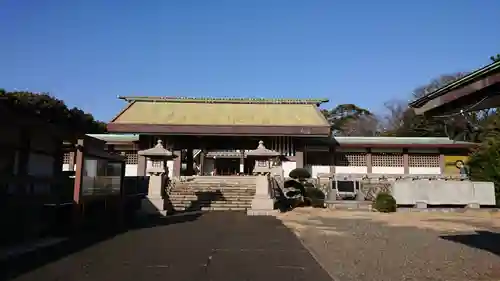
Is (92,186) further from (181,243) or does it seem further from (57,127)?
(181,243)

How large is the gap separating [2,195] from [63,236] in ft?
6.30

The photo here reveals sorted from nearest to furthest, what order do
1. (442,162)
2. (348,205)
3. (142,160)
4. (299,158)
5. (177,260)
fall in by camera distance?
(177,260), (348,205), (299,158), (142,160), (442,162)

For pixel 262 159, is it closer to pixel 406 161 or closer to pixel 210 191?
pixel 210 191

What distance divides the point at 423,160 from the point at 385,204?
43.9 ft

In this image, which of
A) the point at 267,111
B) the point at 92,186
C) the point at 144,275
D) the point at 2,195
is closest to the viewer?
the point at 144,275

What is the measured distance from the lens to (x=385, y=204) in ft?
65.5

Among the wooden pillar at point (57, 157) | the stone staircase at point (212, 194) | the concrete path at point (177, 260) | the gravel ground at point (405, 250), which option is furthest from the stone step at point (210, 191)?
the concrete path at point (177, 260)

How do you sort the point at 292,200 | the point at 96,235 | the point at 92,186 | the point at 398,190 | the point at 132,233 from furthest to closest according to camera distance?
the point at 292,200 → the point at 398,190 → the point at 92,186 → the point at 132,233 → the point at 96,235

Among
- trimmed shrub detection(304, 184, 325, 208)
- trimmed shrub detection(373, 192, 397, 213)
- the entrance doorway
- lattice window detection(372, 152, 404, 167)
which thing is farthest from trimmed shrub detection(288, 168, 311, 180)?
the entrance doorway

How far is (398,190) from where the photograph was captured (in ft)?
69.6

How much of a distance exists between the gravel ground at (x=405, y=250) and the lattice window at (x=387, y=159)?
17.1m

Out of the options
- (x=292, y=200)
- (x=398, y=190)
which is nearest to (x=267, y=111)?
(x=292, y=200)

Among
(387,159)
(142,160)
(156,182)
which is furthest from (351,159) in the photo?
(156,182)

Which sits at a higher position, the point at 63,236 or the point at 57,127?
the point at 57,127
